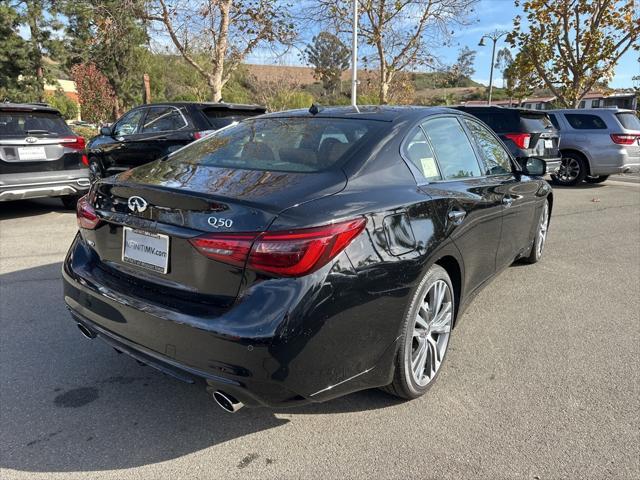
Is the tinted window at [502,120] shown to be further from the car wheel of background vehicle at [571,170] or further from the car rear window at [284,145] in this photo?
the car rear window at [284,145]

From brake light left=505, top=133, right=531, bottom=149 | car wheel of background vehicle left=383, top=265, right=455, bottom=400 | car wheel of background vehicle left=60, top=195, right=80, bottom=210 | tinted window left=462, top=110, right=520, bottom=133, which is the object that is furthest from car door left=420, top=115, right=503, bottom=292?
tinted window left=462, top=110, right=520, bottom=133

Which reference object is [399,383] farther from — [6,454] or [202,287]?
[6,454]

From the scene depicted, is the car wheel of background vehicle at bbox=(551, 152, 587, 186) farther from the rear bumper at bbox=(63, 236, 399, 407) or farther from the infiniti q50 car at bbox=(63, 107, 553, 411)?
the rear bumper at bbox=(63, 236, 399, 407)

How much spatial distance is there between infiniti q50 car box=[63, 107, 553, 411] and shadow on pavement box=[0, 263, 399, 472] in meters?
0.43

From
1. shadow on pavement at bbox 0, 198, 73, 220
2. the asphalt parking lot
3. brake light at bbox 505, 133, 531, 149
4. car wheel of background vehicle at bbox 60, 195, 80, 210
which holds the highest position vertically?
brake light at bbox 505, 133, 531, 149

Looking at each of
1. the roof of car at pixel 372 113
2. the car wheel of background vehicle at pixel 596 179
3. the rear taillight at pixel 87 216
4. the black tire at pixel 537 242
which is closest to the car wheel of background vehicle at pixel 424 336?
the roof of car at pixel 372 113

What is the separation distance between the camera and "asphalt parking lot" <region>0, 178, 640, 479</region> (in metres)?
2.23

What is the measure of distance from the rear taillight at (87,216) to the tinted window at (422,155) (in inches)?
67.3

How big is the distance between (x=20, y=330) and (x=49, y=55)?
1288 inches

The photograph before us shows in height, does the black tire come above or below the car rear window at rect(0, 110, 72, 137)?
below

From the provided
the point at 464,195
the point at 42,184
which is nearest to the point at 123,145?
the point at 42,184

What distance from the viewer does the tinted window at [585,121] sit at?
11.4 m

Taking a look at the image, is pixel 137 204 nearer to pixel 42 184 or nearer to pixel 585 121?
pixel 42 184

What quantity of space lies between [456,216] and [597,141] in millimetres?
10312
